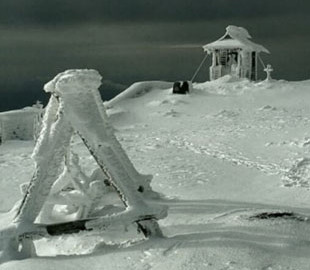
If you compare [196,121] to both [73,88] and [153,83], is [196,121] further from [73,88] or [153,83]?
[73,88]

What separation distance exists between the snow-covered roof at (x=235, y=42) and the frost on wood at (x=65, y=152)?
2759cm

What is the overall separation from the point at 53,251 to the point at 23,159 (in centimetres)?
974

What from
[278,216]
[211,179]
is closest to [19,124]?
[211,179]

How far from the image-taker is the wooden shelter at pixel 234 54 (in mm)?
34000

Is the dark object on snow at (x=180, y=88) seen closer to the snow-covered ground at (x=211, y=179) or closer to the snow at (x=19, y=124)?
the snow-covered ground at (x=211, y=179)

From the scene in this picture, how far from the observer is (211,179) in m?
11.9

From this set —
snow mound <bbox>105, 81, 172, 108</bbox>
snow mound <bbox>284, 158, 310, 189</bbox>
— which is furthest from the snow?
snow mound <bbox>284, 158, 310, 189</bbox>

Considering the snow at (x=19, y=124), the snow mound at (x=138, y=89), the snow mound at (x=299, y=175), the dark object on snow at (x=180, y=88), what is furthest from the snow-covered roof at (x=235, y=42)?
the snow mound at (x=299, y=175)

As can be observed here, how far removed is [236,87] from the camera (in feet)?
99.0

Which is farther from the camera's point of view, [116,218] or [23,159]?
[23,159]

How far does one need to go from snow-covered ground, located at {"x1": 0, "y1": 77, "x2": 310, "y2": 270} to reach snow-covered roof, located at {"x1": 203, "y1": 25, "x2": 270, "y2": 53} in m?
5.64

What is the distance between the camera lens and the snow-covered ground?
6.45m

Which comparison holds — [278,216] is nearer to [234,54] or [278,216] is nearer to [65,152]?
[65,152]

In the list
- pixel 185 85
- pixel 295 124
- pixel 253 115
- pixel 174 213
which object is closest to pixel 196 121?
pixel 253 115
